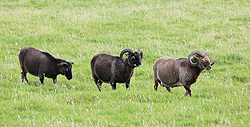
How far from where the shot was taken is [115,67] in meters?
12.0

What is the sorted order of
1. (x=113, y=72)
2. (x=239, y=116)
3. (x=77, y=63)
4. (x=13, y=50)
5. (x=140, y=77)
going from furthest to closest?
(x=13, y=50) → (x=77, y=63) → (x=140, y=77) → (x=113, y=72) → (x=239, y=116)

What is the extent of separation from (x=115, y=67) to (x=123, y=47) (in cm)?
638

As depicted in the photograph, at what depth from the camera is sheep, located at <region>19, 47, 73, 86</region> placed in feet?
40.9

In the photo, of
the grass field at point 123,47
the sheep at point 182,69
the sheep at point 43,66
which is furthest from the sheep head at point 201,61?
the sheep at point 43,66

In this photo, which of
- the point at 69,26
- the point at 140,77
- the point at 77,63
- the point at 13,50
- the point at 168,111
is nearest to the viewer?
the point at 168,111

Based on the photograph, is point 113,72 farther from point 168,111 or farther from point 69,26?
point 69,26

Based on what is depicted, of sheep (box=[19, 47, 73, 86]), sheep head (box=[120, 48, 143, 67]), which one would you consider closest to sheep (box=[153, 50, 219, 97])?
sheep head (box=[120, 48, 143, 67])

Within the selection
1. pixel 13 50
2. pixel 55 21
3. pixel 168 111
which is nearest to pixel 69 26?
pixel 55 21

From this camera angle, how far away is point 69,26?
22688mm

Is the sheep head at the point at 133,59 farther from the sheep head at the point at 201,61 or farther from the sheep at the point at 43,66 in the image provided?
the sheep at the point at 43,66

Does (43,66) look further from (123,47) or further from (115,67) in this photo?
(123,47)

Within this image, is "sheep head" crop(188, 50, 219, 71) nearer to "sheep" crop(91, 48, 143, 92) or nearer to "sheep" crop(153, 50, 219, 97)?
"sheep" crop(153, 50, 219, 97)

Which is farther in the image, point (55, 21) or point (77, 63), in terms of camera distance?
point (55, 21)

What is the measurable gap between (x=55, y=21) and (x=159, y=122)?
59.7 ft
